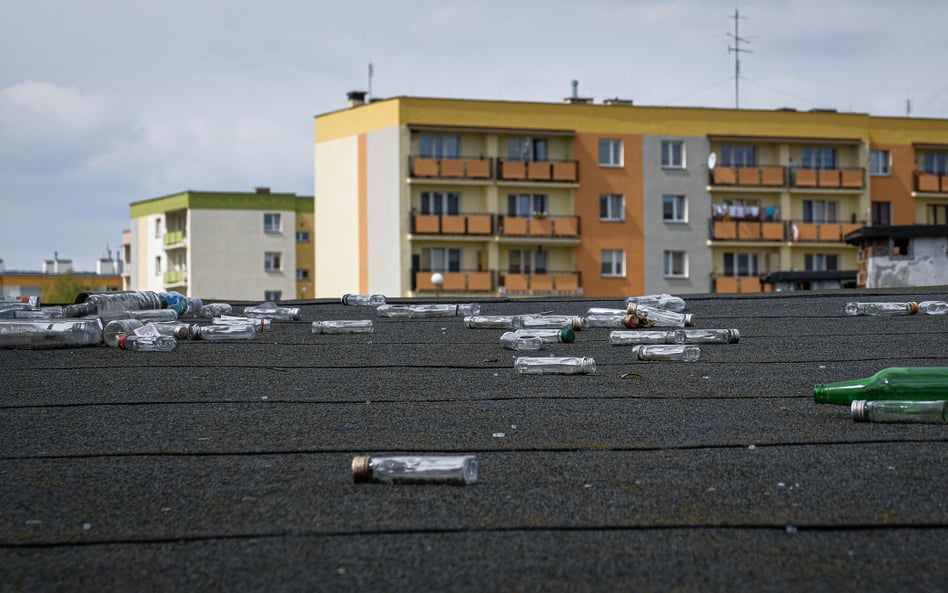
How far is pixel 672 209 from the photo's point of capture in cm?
5581

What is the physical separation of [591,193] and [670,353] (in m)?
46.4

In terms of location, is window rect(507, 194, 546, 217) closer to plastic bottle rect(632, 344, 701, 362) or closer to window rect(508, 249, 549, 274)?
window rect(508, 249, 549, 274)

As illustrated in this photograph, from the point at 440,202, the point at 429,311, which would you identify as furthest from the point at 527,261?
the point at 429,311

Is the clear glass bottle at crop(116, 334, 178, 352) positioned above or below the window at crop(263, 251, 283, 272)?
below

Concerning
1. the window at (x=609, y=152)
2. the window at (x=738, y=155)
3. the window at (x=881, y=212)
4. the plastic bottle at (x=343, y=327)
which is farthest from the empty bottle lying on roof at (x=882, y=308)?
the window at (x=881, y=212)

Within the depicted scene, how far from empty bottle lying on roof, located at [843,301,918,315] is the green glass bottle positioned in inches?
209

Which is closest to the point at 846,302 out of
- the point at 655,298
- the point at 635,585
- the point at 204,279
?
the point at 655,298

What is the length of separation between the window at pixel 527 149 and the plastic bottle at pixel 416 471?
49157mm

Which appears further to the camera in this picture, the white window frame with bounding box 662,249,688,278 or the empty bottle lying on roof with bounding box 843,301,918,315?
the white window frame with bounding box 662,249,688,278

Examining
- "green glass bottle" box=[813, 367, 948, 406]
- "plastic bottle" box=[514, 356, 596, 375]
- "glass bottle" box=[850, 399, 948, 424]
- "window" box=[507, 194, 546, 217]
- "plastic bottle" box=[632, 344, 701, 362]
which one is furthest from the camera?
"window" box=[507, 194, 546, 217]

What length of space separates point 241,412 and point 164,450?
40.6 inches

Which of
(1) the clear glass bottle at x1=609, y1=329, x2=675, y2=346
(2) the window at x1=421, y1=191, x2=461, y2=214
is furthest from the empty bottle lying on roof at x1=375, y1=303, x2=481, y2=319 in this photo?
(2) the window at x1=421, y1=191, x2=461, y2=214

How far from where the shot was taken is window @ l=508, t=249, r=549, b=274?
54.1 metres

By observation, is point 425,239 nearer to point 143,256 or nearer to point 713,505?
point 143,256
